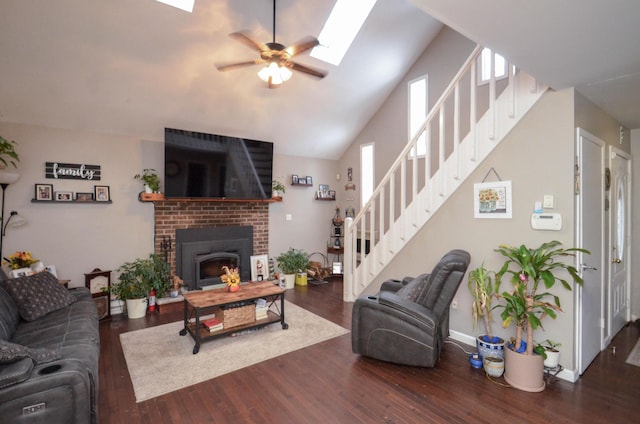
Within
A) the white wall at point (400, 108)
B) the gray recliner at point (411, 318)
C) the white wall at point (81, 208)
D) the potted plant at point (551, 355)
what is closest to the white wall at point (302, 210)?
the white wall at point (400, 108)

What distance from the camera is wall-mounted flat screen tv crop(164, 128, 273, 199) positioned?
4.50 m

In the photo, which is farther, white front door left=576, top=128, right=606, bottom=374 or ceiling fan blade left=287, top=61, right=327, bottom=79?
ceiling fan blade left=287, top=61, right=327, bottom=79

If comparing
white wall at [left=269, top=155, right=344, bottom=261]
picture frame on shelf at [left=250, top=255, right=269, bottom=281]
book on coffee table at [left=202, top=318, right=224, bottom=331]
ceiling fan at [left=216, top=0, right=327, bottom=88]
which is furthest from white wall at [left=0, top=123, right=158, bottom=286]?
ceiling fan at [left=216, top=0, right=327, bottom=88]

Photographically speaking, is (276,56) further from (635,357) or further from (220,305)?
(635,357)

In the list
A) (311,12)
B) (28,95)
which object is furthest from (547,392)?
(28,95)

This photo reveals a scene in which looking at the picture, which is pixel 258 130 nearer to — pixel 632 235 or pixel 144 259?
pixel 144 259

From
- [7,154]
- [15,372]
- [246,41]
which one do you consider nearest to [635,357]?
[246,41]

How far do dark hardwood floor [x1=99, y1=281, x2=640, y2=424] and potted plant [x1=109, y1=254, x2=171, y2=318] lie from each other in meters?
1.09

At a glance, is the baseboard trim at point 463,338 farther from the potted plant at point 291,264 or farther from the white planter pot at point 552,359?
the potted plant at point 291,264

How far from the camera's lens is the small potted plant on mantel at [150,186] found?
14.5 feet

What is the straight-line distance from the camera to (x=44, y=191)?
387 cm

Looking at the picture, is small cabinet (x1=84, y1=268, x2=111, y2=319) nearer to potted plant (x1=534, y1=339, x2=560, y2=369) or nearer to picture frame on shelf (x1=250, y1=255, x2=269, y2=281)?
picture frame on shelf (x1=250, y1=255, x2=269, y2=281)

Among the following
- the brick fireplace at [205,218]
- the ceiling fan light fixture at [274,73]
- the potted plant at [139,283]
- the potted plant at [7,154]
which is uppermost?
the ceiling fan light fixture at [274,73]

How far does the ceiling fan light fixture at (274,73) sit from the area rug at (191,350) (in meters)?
2.79
